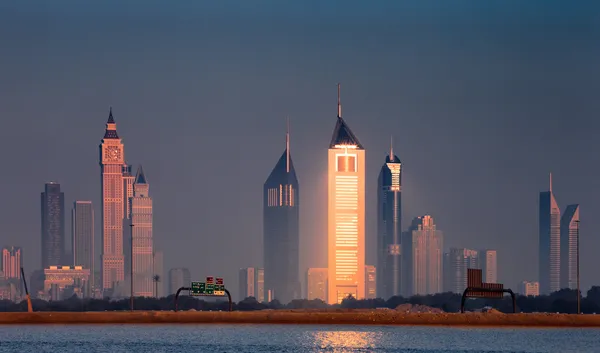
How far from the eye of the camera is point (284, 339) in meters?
171

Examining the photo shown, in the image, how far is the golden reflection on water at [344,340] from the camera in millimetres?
157375

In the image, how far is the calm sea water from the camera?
6073 inches

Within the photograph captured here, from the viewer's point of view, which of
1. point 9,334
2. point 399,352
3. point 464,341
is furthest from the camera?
point 9,334

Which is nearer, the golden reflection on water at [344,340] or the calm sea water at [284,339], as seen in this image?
the calm sea water at [284,339]

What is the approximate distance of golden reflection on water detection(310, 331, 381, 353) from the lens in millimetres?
157375

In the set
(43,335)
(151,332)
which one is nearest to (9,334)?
(43,335)

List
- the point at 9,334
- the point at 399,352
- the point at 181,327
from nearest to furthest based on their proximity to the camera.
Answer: the point at 399,352 → the point at 9,334 → the point at 181,327

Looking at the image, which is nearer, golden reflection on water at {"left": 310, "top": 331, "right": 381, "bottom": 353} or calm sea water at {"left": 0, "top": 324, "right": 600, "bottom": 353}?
calm sea water at {"left": 0, "top": 324, "right": 600, "bottom": 353}

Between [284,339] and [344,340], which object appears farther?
[284,339]

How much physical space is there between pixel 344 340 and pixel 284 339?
7453mm

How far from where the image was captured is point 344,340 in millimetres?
169875

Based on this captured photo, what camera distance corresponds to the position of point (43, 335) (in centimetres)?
17650

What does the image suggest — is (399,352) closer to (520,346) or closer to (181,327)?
(520,346)

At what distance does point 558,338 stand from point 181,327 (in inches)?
2162
